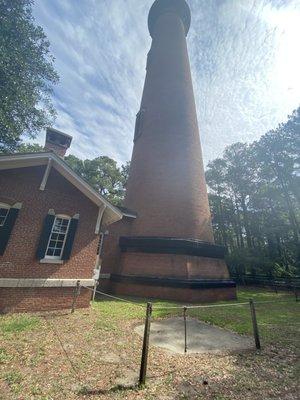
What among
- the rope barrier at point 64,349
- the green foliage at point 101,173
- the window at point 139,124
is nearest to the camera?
the rope barrier at point 64,349

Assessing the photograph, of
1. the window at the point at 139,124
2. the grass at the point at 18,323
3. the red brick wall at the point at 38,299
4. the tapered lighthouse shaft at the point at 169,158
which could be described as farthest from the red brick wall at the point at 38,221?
the window at the point at 139,124

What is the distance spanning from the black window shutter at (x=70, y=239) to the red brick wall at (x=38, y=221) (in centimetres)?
18

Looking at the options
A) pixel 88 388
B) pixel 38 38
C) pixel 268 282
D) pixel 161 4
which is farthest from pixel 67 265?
pixel 161 4

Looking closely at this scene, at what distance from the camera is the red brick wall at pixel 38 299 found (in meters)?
8.55

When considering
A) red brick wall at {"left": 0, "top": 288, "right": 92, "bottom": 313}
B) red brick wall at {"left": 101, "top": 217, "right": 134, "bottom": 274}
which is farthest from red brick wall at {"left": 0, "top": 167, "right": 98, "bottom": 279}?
red brick wall at {"left": 101, "top": 217, "right": 134, "bottom": 274}

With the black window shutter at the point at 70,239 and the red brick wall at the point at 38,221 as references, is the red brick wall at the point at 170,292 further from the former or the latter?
the black window shutter at the point at 70,239

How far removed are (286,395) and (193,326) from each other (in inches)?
187

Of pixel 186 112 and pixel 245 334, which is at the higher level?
pixel 186 112

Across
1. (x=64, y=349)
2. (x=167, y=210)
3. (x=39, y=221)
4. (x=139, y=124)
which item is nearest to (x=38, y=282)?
(x=39, y=221)

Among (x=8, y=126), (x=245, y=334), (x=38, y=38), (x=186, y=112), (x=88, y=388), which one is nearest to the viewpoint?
(x=88, y=388)

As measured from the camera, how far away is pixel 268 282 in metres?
25.8

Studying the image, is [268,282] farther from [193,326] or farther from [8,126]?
[8,126]

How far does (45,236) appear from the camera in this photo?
953 centimetres

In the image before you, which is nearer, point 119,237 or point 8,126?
point 8,126
